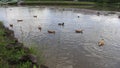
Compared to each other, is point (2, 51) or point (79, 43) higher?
point (2, 51)

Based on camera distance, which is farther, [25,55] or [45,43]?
[45,43]

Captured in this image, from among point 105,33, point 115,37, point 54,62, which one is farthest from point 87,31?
point 54,62

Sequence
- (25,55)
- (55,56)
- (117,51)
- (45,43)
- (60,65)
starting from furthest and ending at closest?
1. (45,43)
2. (117,51)
3. (55,56)
4. (60,65)
5. (25,55)

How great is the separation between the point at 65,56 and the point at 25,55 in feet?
13.5

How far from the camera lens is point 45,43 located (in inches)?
691

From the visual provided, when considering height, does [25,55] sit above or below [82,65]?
above

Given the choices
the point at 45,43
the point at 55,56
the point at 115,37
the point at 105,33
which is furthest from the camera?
the point at 105,33

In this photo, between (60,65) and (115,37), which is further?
(115,37)

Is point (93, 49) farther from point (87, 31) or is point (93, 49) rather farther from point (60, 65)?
point (87, 31)

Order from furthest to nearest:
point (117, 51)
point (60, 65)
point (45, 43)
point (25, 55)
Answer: point (45, 43) < point (117, 51) < point (60, 65) < point (25, 55)

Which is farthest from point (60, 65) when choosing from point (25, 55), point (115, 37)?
point (115, 37)

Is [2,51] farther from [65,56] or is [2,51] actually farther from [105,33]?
[105,33]

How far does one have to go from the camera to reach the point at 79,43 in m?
17.9

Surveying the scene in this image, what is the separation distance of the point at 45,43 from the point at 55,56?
12.2 feet
